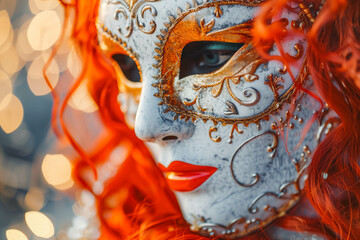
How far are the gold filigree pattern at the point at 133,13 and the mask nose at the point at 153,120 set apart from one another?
0.10 metres

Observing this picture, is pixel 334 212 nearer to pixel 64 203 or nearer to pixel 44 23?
pixel 64 203

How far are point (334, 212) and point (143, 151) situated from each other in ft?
2.15

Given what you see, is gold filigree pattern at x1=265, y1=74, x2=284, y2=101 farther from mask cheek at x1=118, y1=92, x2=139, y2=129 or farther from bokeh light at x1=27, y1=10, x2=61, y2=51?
bokeh light at x1=27, y1=10, x2=61, y2=51

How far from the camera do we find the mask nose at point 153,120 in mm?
703

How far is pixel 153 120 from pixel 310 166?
34 centimetres

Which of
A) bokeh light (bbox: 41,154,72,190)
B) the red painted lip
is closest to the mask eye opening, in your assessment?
the red painted lip

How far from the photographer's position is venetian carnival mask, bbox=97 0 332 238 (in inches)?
25.5

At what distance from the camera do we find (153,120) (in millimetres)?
702

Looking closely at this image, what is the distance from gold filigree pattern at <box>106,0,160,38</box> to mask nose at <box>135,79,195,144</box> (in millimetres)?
103

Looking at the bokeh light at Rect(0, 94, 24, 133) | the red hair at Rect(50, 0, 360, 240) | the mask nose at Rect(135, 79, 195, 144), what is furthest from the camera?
the bokeh light at Rect(0, 94, 24, 133)

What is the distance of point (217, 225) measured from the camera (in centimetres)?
78

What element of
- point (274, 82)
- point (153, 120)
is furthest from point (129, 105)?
point (274, 82)

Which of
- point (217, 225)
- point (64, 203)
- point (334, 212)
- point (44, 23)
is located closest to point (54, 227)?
point (64, 203)

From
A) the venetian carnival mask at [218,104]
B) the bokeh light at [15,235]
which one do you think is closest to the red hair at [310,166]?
the venetian carnival mask at [218,104]
